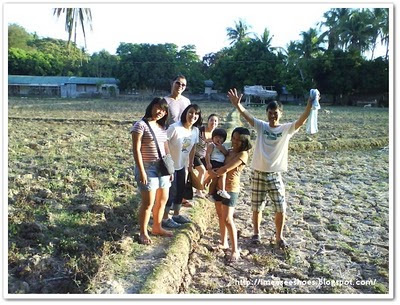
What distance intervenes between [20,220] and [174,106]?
1985 mm

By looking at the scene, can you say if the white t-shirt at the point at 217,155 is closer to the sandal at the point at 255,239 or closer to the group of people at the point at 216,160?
the group of people at the point at 216,160

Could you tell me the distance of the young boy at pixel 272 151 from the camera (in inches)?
147

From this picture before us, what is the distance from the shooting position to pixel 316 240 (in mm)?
4152

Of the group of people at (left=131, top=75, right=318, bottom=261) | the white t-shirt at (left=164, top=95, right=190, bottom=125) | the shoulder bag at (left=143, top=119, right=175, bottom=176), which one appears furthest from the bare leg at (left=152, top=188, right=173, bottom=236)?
the white t-shirt at (left=164, top=95, right=190, bottom=125)

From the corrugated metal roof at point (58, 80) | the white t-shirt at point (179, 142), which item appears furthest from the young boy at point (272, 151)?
the corrugated metal roof at point (58, 80)

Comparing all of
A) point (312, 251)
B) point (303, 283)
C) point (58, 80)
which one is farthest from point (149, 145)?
point (58, 80)

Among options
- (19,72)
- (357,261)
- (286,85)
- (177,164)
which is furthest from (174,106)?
(19,72)

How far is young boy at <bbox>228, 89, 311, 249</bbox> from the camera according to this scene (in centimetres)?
374

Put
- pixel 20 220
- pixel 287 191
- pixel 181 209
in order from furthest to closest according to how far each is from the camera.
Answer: pixel 287 191, pixel 181 209, pixel 20 220

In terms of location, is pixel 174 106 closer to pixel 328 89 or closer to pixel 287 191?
pixel 287 191

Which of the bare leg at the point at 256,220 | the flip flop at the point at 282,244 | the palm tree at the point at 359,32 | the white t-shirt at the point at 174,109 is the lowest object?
the flip flop at the point at 282,244

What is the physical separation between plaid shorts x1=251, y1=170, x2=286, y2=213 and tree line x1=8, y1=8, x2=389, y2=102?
83.4 feet

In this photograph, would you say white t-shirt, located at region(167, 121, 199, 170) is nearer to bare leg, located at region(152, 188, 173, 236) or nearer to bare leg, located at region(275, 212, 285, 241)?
bare leg, located at region(152, 188, 173, 236)

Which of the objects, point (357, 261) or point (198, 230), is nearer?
point (357, 261)
